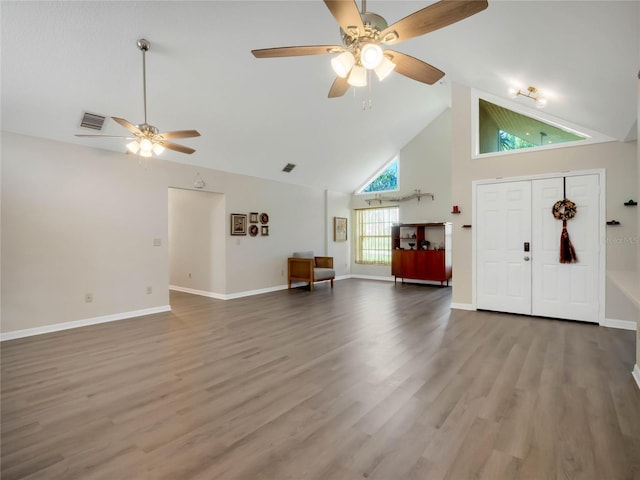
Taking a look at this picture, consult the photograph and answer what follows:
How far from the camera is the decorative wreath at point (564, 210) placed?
4648mm

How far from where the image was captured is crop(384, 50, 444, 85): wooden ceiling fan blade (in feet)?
7.48

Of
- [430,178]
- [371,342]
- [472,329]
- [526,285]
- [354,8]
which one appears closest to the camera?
[354,8]

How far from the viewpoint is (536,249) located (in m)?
4.93

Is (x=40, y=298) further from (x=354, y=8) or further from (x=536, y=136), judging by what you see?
(x=536, y=136)

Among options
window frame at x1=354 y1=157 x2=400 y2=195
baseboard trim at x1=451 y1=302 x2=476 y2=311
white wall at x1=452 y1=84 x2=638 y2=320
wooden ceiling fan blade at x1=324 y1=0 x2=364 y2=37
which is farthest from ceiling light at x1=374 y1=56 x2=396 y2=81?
window frame at x1=354 y1=157 x2=400 y2=195

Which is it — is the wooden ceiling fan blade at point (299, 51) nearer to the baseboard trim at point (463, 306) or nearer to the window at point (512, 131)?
the window at point (512, 131)

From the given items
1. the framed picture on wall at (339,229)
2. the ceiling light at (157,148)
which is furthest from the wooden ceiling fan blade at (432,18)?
the framed picture on wall at (339,229)

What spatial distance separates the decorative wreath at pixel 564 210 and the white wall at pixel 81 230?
5.67 m

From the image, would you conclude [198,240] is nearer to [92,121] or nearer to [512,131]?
[92,121]

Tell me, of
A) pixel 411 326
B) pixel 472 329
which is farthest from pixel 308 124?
pixel 472 329

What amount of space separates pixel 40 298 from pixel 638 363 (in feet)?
22.0

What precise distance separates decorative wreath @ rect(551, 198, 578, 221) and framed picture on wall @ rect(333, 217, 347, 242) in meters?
5.55

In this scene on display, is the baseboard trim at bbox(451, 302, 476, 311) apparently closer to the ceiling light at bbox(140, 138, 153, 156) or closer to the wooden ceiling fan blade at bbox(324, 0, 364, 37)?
the wooden ceiling fan blade at bbox(324, 0, 364, 37)

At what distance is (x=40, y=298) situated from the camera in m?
4.37
